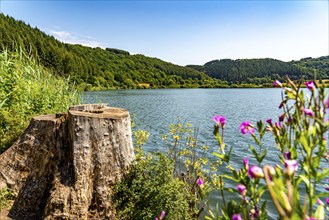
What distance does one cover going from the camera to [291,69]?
546ft

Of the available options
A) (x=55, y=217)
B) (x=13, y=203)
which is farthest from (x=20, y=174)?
(x=55, y=217)

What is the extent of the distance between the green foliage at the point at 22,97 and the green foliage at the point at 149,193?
3176 mm

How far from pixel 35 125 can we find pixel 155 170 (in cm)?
215

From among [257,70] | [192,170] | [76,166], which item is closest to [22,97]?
[76,166]

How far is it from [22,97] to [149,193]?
442cm

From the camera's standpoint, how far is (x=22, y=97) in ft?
22.5

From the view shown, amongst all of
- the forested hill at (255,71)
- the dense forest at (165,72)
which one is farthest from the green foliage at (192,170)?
the forested hill at (255,71)

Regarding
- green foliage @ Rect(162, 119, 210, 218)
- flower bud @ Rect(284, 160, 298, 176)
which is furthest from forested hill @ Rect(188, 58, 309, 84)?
flower bud @ Rect(284, 160, 298, 176)

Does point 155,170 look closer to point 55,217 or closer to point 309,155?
point 55,217

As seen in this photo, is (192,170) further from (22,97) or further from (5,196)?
(22,97)

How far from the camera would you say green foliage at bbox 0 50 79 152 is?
613 centimetres

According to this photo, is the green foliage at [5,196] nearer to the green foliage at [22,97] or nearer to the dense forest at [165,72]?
the green foliage at [22,97]

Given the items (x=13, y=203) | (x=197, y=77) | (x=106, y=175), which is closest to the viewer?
(x=106, y=175)

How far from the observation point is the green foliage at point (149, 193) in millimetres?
4012
